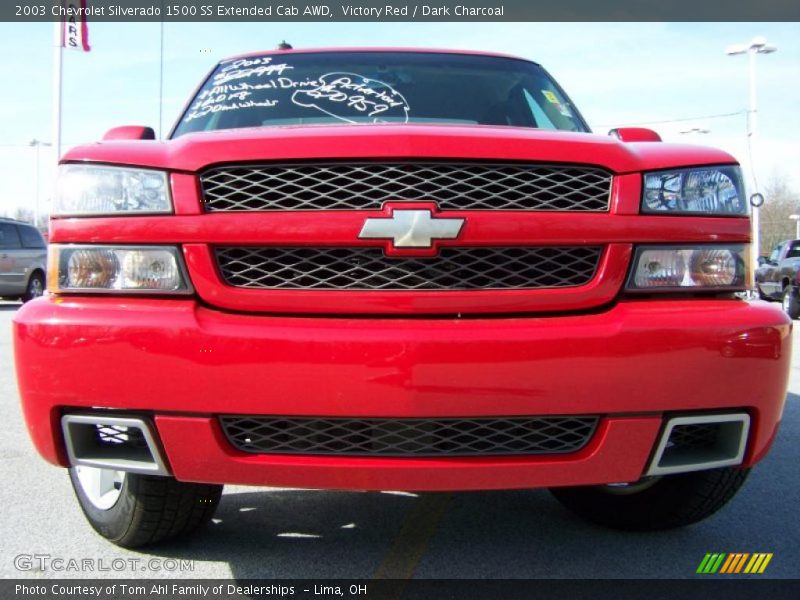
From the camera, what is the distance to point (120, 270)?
2.16 m

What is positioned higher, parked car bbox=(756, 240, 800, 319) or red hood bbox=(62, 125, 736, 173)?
red hood bbox=(62, 125, 736, 173)

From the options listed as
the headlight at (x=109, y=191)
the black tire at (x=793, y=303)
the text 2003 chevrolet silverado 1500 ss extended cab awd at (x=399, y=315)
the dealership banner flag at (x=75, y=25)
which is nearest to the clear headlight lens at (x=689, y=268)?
the text 2003 chevrolet silverado 1500 ss extended cab awd at (x=399, y=315)

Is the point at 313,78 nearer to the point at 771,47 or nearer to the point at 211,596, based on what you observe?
the point at 211,596

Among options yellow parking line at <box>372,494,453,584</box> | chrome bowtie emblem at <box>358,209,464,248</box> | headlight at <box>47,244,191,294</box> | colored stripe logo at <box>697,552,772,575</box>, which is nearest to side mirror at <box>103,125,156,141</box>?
headlight at <box>47,244,191,294</box>

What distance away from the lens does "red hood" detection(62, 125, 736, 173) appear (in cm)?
212

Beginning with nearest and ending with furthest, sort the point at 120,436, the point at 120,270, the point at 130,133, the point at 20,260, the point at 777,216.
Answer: the point at 120,270, the point at 120,436, the point at 130,133, the point at 20,260, the point at 777,216

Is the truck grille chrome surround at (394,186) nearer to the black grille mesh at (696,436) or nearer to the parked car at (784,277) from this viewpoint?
the black grille mesh at (696,436)

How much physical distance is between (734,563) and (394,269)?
65.1 inches

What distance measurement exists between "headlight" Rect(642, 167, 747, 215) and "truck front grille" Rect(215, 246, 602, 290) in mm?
312

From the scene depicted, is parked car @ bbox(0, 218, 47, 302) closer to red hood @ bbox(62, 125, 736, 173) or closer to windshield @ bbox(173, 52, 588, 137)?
windshield @ bbox(173, 52, 588, 137)

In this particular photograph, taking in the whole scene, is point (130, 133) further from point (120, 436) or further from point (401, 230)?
point (401, 230)

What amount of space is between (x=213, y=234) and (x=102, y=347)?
42cm

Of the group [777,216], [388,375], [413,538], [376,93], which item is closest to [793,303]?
[376,93]

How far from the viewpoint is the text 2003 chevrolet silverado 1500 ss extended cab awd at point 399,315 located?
1988 mm
